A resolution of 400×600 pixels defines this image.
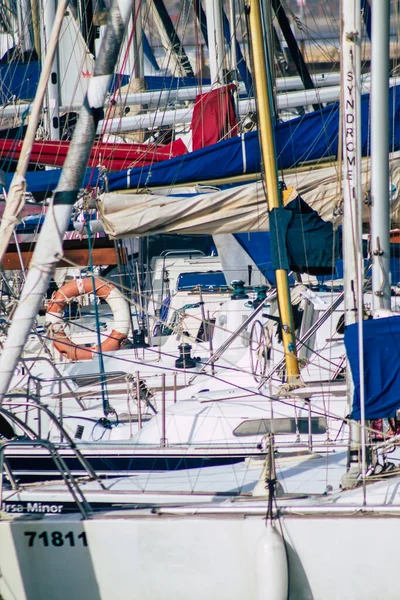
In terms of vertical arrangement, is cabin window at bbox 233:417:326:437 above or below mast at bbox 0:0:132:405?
below

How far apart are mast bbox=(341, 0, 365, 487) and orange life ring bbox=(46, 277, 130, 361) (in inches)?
247

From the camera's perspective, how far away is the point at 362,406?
6633 millimetres

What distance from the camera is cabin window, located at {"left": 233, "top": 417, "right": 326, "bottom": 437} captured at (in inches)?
364

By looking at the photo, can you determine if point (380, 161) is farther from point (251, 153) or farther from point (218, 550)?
point (251, 153)

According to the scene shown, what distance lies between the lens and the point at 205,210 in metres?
10.1

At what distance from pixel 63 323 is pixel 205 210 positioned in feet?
13.8

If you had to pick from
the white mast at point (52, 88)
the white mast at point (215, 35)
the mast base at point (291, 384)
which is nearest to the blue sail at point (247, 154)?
the mast base at point (291, 384)

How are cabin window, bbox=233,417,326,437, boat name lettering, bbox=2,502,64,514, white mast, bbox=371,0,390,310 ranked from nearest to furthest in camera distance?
1. boat name lettering, bbox=2,502,64,514
2. white mast, bbox=371,0,390,310
3. cabin window, bbox=233,417,326,437

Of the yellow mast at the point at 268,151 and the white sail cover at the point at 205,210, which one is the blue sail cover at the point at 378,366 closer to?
the yellow mast at the point at 268,151

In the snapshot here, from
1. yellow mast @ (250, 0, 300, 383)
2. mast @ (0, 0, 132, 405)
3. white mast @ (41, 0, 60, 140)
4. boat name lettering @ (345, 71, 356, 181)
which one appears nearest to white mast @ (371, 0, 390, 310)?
boat name lettering @ (345, 71, 356, 181)

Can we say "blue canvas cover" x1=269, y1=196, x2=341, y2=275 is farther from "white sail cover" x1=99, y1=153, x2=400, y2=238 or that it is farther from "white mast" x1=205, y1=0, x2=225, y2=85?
"white mast" x1=205, y1=0, x2=225, y2=85

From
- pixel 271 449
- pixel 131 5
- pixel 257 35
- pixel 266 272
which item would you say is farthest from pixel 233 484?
pixel 266 272

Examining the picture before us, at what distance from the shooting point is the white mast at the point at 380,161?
7.38 meters

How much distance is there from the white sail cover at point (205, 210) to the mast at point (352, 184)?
8.96 feet
